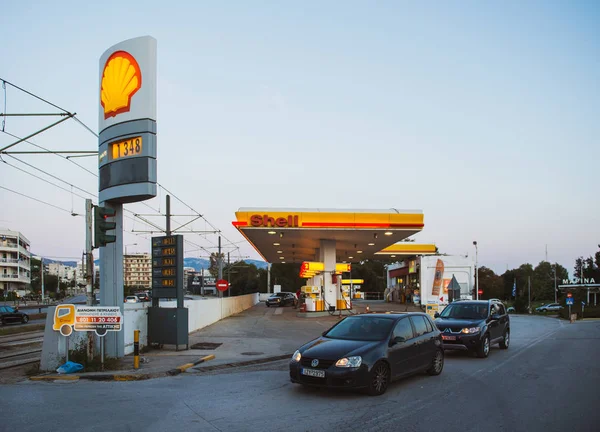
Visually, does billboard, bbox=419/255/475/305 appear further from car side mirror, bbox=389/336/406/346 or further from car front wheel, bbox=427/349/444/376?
car side mirror, bbox=389/336/406/346

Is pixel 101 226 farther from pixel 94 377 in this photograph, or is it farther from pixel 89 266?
pixel 94 377

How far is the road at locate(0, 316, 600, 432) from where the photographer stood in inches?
290

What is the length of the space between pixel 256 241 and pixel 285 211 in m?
8.75

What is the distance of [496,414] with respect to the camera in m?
8.00

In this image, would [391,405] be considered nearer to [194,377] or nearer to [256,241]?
[194,377]

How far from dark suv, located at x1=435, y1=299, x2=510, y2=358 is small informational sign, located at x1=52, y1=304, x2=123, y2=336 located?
8828mm

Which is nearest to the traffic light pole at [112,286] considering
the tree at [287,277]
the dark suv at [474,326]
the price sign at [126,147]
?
the price sign at [126,147]

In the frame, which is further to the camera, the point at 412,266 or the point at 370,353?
the point at 412,266

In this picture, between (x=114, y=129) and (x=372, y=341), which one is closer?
(x=372, y=341)

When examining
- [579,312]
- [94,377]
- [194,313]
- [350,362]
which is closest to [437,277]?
[579,312]

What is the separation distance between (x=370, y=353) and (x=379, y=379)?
0.48 metres

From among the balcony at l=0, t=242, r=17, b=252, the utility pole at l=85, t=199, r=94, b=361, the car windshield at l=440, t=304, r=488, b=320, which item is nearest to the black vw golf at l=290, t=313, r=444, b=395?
the car windshield at l=440, t=304, r=488, b=320

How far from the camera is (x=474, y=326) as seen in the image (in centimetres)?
1481

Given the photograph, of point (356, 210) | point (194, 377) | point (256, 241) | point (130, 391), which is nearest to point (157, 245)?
point (194, 377)
